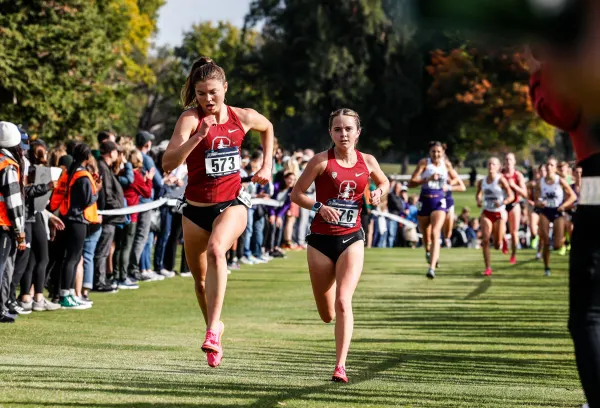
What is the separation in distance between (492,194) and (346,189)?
1523cm

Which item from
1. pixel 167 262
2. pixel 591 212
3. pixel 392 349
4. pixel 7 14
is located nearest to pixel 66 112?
pixel 7 14

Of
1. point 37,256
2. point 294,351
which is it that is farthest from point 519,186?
point 294,351

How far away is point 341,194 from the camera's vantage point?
8273mm

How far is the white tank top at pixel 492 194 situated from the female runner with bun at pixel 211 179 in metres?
15.4

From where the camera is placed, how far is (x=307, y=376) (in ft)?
26.7

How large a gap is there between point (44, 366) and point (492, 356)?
4.28 metres

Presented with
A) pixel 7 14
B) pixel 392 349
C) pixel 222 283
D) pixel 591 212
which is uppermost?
pixel 7 14

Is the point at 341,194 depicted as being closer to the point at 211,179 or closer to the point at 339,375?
the point at 211,179

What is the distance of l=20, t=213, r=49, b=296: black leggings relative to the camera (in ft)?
43.7

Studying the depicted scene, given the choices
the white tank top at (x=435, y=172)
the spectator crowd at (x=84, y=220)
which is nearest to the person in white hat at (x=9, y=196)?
the spectator crowd at (x=84, y=220)

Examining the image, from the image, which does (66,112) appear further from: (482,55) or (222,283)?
(482,55)

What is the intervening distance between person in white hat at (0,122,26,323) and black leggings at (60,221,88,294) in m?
2.20

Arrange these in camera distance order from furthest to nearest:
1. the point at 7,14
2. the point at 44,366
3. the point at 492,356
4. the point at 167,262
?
the point at 7,14, the point at 167,262, the point at 492,356, the point at 44,366

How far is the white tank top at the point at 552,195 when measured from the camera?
23344mm
